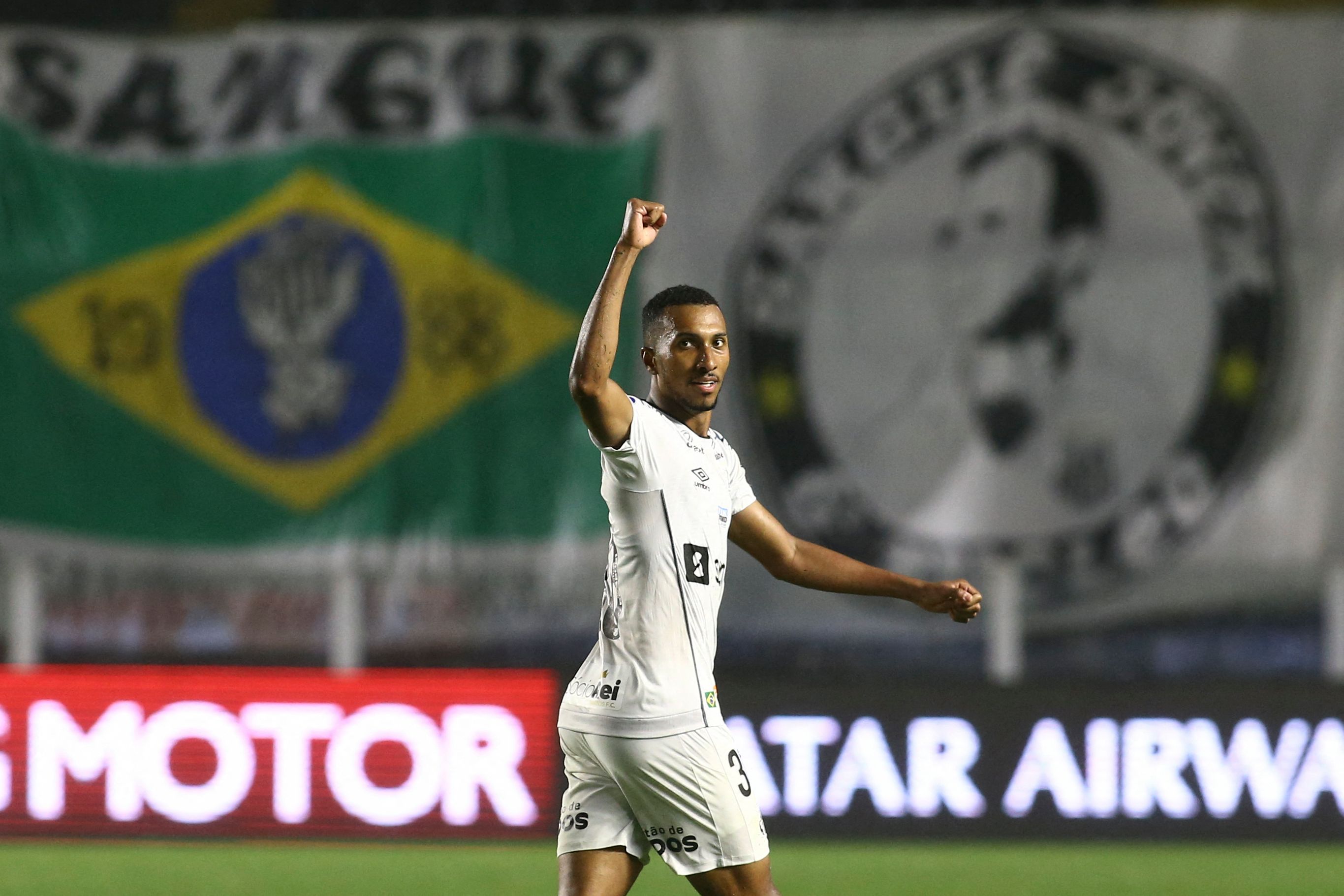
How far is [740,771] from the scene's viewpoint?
3.95 m

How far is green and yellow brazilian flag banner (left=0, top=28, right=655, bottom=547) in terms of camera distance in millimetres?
8836

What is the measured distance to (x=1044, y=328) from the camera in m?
8.73

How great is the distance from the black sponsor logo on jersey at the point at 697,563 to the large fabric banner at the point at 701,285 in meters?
4.77

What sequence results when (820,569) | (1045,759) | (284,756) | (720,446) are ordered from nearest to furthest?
(720,446), (820,569), (1045,759), (284,756)

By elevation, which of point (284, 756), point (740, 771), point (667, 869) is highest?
point (740, 771)

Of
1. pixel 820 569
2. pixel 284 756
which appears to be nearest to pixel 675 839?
pixel 820 569

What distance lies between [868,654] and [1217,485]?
69.4 inches

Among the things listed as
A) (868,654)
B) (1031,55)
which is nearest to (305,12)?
(1031,55)

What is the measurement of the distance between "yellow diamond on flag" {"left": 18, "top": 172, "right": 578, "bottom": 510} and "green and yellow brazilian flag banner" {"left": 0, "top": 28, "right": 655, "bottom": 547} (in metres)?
0.01

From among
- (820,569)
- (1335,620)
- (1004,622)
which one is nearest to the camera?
(820,569)

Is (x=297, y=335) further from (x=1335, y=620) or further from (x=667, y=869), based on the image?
(x=1335, y=620)

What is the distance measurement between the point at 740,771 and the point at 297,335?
5.41 m

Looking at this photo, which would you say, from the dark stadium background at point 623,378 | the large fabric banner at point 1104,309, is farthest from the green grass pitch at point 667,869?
the large fabric banner at point 1104,309

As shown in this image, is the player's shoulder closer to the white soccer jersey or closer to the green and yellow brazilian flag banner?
the white soccer jersey
